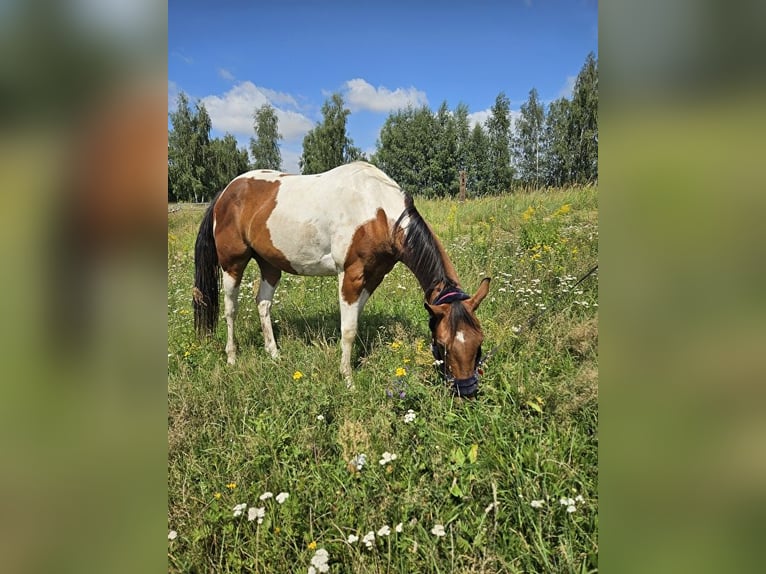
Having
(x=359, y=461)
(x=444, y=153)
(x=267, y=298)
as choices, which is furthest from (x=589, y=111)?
(x=444, y=153)

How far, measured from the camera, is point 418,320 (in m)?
4.61

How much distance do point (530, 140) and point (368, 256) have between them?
42915 millimetres

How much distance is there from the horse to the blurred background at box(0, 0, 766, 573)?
2278mm

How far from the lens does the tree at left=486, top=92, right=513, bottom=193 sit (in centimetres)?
4278

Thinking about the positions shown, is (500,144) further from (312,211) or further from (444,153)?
(312,211)

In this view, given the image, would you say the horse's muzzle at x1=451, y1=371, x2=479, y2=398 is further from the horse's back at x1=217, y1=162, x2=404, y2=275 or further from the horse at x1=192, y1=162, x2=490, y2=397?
the horse's back at x1=217, y1=162, x2=404, y2=275

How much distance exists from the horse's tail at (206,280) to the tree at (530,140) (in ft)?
126

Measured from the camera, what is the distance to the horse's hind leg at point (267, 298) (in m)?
4.34

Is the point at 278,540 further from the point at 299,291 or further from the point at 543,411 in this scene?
the point at 299,291

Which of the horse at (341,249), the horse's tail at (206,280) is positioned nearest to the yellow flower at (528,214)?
the horse at (341,249)
